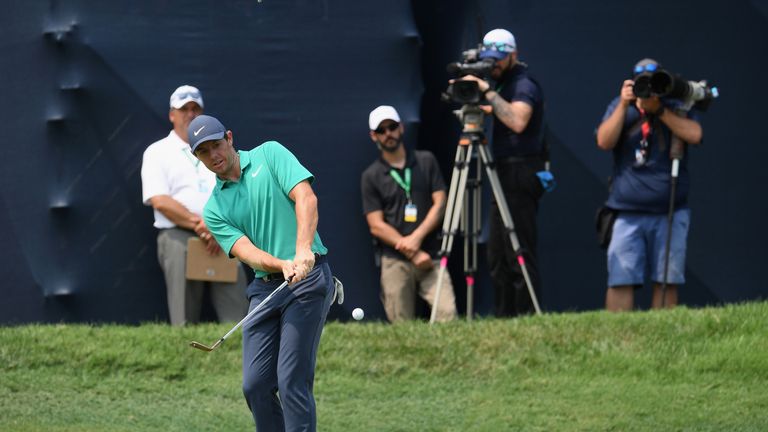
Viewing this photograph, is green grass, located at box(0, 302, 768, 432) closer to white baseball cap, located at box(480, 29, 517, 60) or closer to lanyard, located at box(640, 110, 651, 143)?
lanyard, located at box(640, 110, 651, 143)

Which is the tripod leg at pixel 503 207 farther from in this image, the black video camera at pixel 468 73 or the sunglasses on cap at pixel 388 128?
the sunglasses on cap at pixel 388 128

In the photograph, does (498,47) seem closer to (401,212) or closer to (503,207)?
(503,207)

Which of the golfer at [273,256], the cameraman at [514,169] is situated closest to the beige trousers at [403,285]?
the cameraman at [514,169]

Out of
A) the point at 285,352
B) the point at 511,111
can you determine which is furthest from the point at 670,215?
the point at 285,352

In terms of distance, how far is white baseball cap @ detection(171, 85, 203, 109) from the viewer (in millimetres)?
10906

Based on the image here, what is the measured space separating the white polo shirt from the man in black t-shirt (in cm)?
126

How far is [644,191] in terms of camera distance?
1073 cm

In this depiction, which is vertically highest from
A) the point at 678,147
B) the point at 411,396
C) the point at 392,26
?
the point at 392,26

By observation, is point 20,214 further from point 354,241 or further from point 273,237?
point 273,237

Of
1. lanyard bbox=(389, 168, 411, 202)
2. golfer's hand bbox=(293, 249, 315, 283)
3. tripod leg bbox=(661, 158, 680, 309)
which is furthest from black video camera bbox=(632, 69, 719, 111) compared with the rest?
golfer's hand bbox=(293, 249, 315, 283)

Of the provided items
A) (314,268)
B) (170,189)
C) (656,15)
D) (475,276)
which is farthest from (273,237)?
(656,15)

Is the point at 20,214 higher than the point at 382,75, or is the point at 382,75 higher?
the point at 382,75

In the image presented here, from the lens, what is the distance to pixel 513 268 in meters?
11.0

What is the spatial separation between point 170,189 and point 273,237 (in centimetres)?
360
